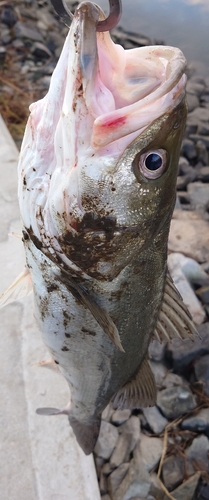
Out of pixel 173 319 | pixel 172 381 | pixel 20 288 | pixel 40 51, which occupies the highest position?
pixel 40 51

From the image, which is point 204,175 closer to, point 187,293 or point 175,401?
point 187,293

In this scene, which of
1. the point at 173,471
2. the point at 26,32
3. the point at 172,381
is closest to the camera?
the point at 173,471

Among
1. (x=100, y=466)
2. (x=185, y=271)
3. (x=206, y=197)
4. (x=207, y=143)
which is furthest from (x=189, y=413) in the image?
(x=207, y=143)

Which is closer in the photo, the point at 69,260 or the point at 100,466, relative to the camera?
the point at 69,260

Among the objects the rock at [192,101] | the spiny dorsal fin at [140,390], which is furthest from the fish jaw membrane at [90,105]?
the rock at [192,101]

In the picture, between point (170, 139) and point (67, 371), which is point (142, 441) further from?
point (170, 139)

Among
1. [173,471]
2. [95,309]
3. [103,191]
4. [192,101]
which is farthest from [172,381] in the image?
[192,101]

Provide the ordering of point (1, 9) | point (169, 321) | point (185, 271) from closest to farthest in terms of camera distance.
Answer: point (169, 321), point (185, 271), point (1, 9)
